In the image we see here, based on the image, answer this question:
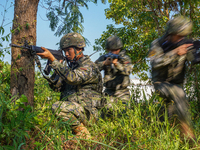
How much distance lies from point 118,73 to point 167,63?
5.53 ft

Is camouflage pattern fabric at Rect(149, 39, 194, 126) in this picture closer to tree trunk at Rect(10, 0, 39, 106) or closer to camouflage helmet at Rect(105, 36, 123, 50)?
camouflage helmet at Rect(105, 36, 123, 50)

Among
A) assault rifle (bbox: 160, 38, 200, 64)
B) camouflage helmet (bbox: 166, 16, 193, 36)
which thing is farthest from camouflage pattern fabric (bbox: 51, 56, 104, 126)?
camouflage helmet (bbox: 166, 16, 193, 36)

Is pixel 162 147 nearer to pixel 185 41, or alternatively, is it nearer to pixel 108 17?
pixel 185 41

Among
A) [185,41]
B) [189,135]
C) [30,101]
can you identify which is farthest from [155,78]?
[30,101]

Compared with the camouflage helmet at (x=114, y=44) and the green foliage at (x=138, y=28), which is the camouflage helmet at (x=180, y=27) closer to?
the camouflage helmet at (x=114, y=44)

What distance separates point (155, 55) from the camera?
112 inches

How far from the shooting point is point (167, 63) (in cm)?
274

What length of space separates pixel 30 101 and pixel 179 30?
97.5 inches

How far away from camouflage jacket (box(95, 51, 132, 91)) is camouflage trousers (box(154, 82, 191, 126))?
1452 millimetres

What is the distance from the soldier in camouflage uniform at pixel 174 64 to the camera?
2.63m

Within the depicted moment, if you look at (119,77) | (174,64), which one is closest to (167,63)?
(174,64)

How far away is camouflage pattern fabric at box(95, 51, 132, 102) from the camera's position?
4.27 meters

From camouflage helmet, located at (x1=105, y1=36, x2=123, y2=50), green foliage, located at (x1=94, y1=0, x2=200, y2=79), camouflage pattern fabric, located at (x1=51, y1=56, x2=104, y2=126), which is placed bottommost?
camouflage pattern fabric, located at (x1=51, y1=56, x2=104, y2=126)

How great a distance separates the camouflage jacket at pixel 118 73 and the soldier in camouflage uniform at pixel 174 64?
135cm
